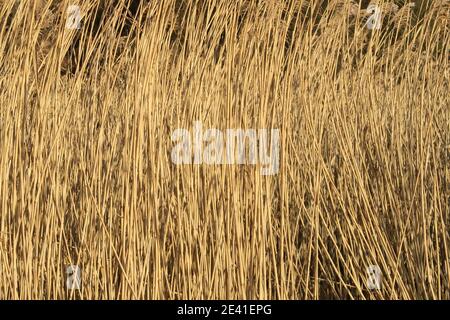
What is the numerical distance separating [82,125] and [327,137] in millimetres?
650

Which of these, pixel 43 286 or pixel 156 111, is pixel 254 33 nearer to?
pixel 156 111

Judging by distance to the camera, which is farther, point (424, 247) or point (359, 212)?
point (359, 212)

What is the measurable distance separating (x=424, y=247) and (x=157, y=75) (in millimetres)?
665

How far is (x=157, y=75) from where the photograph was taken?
1.80 metres
